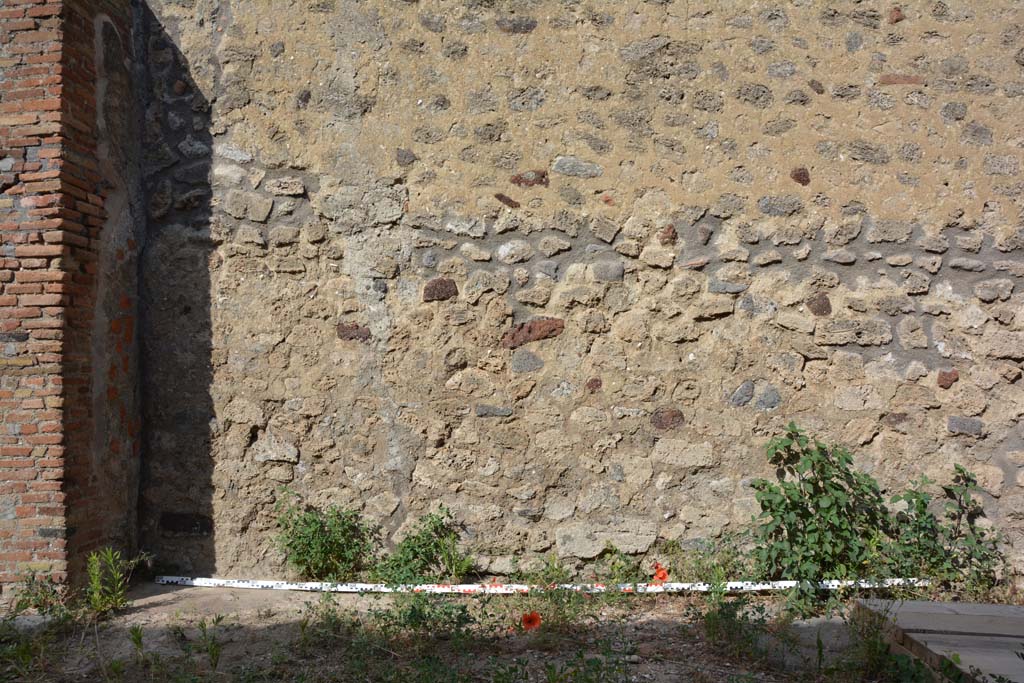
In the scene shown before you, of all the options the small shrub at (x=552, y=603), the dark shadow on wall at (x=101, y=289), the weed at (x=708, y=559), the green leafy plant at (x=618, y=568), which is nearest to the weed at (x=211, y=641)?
the dark shadow on wall at (x=101, y=289)

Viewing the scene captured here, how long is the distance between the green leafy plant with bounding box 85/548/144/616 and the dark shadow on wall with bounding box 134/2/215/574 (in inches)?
11.9

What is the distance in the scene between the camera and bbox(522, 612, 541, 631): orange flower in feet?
11.3

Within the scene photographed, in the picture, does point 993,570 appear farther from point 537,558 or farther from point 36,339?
point 36,339

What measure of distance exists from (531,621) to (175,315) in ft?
8.94

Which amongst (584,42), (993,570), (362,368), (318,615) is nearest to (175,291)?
(362,368)

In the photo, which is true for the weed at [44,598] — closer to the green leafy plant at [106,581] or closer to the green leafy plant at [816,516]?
the green leafy plant at [106,581]

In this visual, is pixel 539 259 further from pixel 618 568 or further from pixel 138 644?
pixel 138 644

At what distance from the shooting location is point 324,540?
4.15 m

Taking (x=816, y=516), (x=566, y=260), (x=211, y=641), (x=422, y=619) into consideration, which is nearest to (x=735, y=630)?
(x=816, y=516)

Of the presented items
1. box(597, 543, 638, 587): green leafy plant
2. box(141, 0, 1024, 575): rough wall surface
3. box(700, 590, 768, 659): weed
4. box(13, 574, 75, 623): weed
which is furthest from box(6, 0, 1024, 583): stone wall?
box(700, 590, 768, 659): weed

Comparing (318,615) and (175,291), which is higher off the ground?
(175,291)

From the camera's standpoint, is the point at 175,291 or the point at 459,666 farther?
the point at 175,291

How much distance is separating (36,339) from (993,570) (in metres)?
5.22

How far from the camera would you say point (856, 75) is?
14.0 feet
